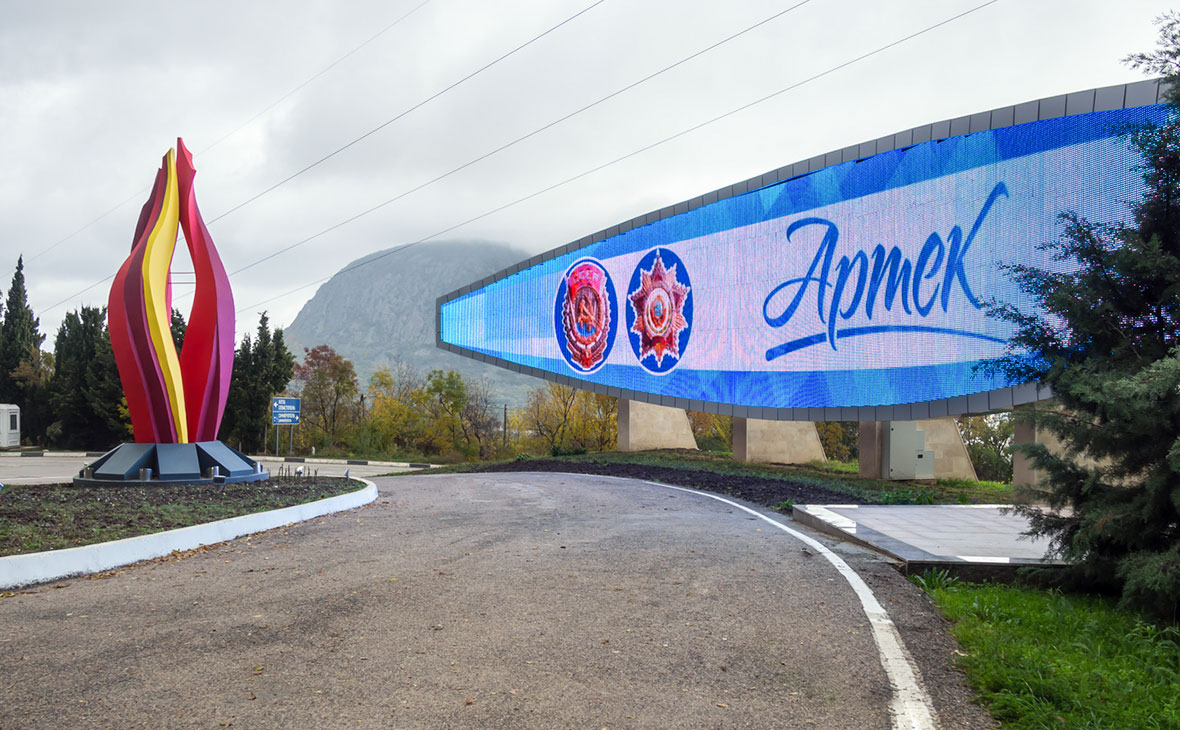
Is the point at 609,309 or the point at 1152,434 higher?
the point at 609,309

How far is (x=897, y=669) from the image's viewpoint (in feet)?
14.6

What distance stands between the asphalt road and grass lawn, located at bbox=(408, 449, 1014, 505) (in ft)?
19.2

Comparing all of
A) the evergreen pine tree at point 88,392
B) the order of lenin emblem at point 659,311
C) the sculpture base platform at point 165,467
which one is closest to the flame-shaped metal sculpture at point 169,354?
the sculpture base platform at point 165,467

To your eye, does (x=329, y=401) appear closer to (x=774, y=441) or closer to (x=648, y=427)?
(x=648, y=427)

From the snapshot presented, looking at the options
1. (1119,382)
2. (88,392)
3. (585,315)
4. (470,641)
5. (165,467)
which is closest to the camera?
(470,641)

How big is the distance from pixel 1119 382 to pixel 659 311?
22632mm

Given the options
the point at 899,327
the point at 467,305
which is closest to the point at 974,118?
the point at 899,327

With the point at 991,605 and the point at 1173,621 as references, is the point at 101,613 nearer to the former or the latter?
the point at 991,605

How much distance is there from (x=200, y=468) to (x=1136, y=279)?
15232mm

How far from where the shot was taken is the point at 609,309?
29906 mm

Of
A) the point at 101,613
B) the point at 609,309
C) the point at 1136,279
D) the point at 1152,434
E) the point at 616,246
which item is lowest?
the point at 101,613

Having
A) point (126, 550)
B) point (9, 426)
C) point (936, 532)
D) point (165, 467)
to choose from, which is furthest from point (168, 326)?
point (9, 426)

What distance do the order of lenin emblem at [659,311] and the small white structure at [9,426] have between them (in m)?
39.7

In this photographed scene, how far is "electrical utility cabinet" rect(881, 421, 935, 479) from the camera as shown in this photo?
2166 cm
